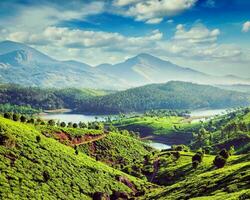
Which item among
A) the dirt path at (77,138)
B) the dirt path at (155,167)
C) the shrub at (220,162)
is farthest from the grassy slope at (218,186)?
the dirt path at (77,138)

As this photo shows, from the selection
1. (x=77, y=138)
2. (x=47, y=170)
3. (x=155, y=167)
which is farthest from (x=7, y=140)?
(x=155, y=167)

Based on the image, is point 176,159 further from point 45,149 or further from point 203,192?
point 203,192

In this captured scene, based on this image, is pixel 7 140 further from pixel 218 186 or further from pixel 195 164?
pixel 195 164

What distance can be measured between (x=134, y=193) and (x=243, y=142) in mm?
93068

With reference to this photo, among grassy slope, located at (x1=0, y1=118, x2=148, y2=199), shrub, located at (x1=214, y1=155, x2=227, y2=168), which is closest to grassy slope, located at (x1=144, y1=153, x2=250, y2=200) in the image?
shrub, located at (x1=214, y1=155, x2=227, y2=168)

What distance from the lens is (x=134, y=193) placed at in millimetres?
128000

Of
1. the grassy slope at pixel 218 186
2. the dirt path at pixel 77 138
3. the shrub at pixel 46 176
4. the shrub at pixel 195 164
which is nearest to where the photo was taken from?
the grassy slope at pixel 218 186

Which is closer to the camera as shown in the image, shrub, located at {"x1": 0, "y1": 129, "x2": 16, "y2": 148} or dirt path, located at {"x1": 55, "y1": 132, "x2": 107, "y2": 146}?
shrub, located at {"x1": 0, "y1": 129, "x2": 16, "y2": 148}

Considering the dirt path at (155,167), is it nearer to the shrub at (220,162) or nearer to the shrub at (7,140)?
the shrub at (220,162)

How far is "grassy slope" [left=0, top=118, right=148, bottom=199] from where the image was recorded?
9869 centimetres

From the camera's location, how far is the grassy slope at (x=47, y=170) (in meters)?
98.7

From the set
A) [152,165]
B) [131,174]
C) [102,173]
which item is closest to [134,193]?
[102,173]

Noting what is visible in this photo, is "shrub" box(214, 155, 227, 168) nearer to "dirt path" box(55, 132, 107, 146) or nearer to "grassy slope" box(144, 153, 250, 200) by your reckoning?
"grassy slope" box(144, 153, 250, 200)

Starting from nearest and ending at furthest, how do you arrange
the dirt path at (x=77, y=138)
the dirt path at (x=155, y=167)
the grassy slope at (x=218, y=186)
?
the grassy slope at (x=218, y=186) → the dirt path at (x=155, y=167) → the dirt path at (x=77, y=138)
